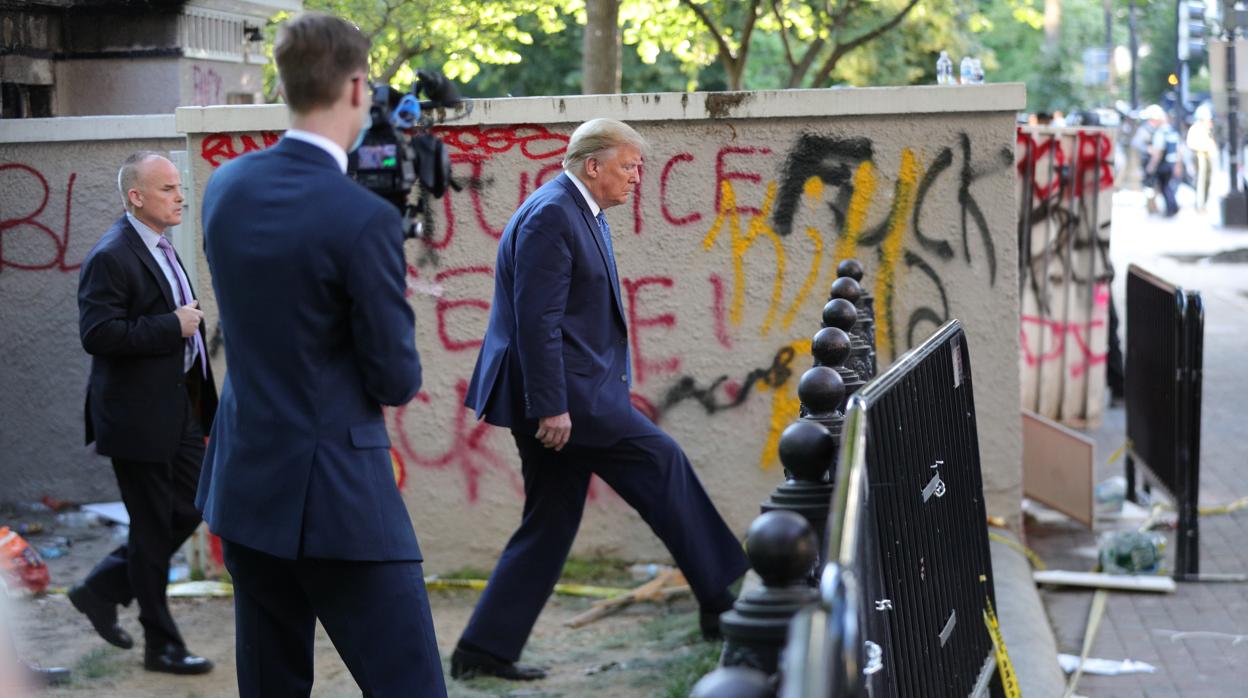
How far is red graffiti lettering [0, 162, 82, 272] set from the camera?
335 inches

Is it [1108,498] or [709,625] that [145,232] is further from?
[1108,498]

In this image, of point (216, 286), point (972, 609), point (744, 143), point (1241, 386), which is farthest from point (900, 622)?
point (1241, 386)

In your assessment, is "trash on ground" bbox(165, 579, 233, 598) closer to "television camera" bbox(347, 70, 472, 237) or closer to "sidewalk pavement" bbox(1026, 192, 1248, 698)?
"sidewalk pavement" bbox(1026, 192, 1248, 698)

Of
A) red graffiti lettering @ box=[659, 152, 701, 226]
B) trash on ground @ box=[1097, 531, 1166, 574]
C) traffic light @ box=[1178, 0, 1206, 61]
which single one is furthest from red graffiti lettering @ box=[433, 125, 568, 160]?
traffic light @ box=[1178, 0, 1206, 61]

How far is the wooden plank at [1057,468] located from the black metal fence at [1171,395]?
0.34 m

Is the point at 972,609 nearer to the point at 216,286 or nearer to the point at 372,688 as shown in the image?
the point at 372,688

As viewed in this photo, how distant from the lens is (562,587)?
6.93 m

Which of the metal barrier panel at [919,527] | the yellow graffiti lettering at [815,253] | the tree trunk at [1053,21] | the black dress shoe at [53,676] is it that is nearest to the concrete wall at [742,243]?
the yellow graffiti lettering at [815,253]

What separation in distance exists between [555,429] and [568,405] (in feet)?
0.38

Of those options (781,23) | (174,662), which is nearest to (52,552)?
(174,662)

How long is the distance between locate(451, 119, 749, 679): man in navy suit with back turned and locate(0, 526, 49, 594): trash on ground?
195cm

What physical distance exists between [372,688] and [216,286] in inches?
36.7

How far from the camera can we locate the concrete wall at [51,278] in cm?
845

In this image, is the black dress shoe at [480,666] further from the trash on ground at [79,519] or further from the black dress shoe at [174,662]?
the trash on ground at [79,519]
